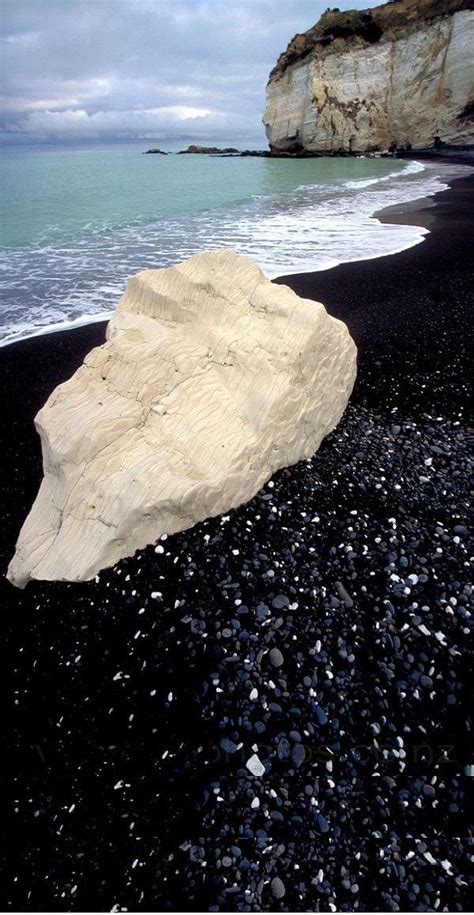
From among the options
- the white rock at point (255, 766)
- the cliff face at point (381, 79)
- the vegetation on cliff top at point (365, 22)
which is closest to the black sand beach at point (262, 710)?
the white rock at point (255, 766)

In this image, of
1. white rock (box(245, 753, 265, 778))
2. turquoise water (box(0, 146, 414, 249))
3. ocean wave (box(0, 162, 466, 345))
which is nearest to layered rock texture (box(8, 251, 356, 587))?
white rock (box(245, 753, 265, 778))

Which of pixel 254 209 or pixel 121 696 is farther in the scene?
pixel 254 209

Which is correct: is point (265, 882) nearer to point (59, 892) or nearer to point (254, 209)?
point (59, 892)

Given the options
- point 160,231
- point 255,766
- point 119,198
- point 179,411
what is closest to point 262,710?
point 255,766

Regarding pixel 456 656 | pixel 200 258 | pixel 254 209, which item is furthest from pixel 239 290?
pixel 254 209

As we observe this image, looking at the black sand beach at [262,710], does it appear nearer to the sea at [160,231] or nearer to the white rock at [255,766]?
the white rock at [255,766]

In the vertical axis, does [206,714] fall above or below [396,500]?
below

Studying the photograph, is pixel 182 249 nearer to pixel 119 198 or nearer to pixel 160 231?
pixel 160 231
